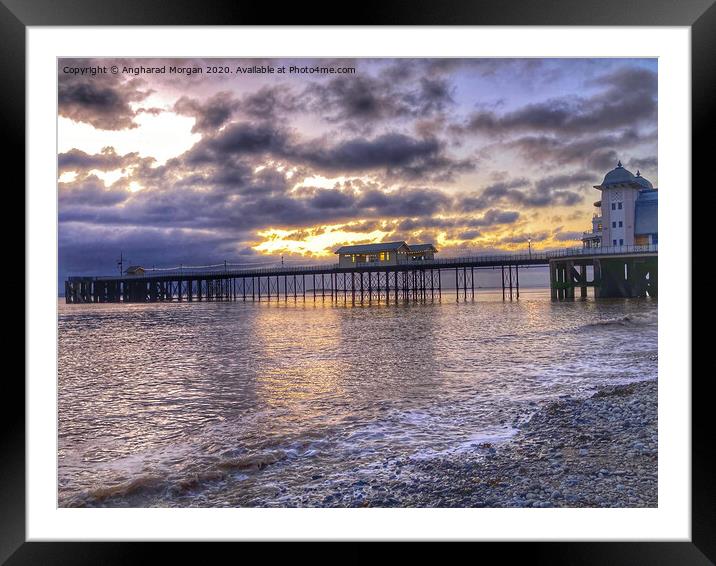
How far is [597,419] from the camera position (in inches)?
176

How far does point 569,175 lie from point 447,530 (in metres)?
16.8

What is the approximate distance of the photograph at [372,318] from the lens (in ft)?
12.7

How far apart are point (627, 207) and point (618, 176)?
1.20 meters

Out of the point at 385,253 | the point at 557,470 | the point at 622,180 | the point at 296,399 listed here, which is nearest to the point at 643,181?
the point at 622,180

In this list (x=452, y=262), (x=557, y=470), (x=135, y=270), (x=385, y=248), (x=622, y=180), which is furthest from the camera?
(x=135, y=270)

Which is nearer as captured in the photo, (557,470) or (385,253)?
(557,470)

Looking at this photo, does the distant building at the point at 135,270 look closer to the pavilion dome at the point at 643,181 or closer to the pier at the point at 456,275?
the pier at the point at 456,275

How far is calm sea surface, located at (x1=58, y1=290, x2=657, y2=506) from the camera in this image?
4004 millimetres

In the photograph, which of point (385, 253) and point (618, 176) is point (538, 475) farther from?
point (385, 253)

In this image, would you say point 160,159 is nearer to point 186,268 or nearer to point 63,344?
point 63,344

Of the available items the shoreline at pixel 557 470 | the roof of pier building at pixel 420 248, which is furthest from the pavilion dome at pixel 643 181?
the shoreline at pixel 557 470

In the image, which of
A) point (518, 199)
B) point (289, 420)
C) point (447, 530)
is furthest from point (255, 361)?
point (518, 199)

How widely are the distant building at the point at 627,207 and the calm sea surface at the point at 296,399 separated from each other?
6.28 meters
